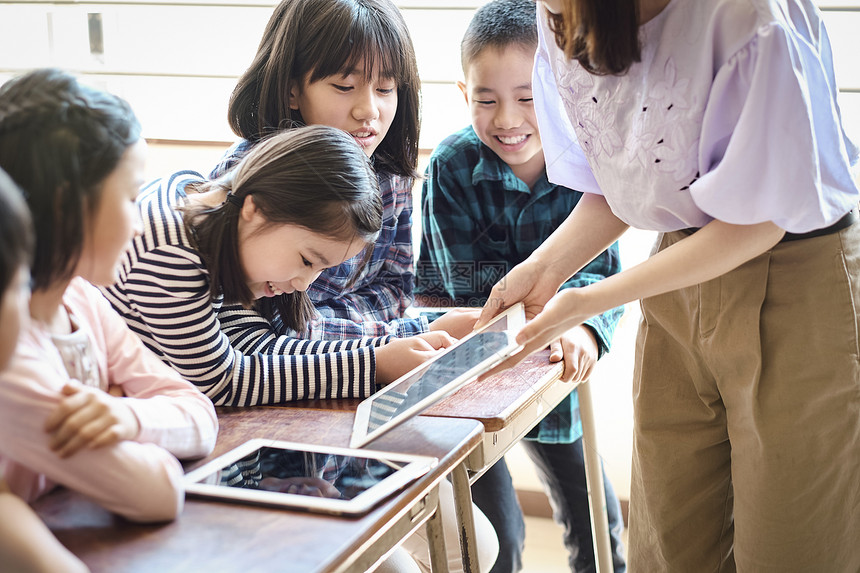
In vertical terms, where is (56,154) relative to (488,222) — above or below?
above

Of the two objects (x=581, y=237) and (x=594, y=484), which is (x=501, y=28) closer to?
(x=581, y=237)

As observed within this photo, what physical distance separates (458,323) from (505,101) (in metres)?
0.39

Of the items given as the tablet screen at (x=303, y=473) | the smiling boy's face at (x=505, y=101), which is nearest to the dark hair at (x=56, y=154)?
the tablet screen at (x=303, y=473)

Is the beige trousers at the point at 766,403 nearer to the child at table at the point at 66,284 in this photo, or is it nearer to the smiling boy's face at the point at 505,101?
the smiling boy's face at the point at 505,101

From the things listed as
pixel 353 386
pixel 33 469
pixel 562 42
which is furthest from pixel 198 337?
pixel 562 42

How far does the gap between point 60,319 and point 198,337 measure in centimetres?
23

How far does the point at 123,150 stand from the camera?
0.58 metres

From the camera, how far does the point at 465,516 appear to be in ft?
2.74

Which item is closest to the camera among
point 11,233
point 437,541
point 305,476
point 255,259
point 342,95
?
point 11,233

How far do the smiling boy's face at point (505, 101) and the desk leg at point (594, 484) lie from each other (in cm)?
40

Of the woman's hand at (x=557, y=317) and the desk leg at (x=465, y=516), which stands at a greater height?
the woman's hand at (x=557, y=317)

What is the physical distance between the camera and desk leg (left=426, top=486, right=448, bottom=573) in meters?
0.76

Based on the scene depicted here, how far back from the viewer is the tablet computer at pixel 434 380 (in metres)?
0.72

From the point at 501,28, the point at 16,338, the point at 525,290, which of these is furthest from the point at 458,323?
the point at 16,338
